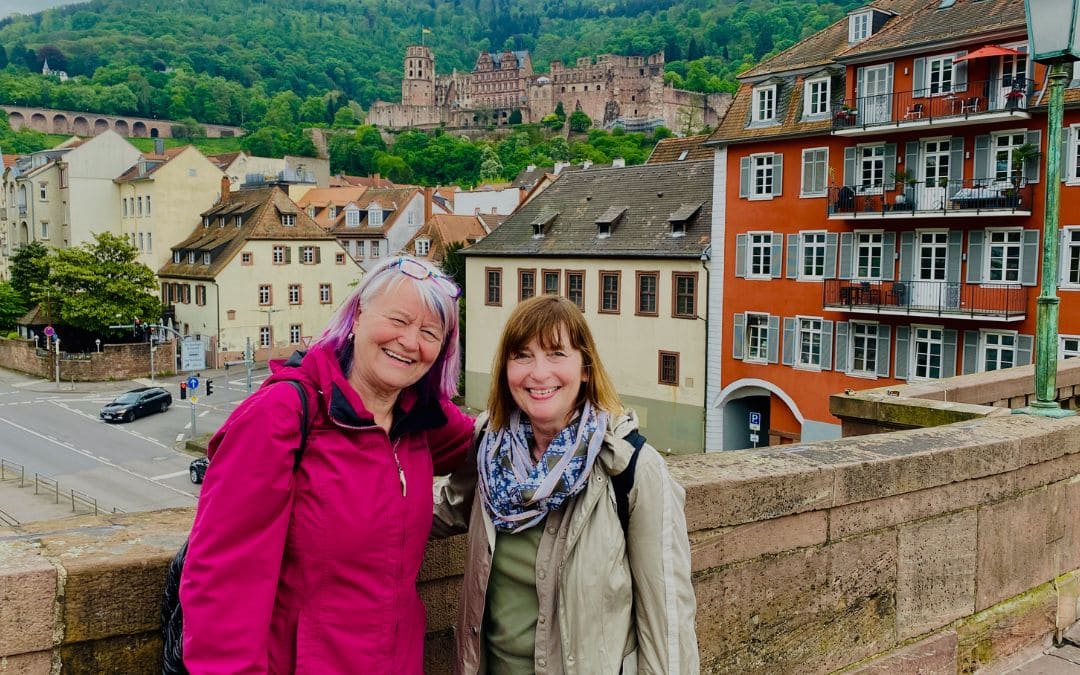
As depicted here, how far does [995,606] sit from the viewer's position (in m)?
5.36

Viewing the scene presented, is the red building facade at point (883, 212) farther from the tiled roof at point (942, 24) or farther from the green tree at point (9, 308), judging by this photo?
the green tree at point (9, 308)

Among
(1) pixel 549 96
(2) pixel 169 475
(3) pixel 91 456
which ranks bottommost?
(2) pixel 169 475

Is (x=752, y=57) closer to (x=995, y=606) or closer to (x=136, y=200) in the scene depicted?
(x=136, y=200)

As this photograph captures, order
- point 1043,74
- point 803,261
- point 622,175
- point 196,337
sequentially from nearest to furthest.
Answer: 1. point 1043,74
2. point 803,261
3. point 622,175
4. point 196,337

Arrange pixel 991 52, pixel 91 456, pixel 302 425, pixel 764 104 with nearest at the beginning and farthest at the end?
pixel 302 425 → pixel 991 52 → pixel 764 104 → pixel 91 456

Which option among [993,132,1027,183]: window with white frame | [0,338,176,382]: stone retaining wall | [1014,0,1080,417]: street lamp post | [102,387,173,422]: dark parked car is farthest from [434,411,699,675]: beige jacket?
[0,338,176,382]: stone retaining wall

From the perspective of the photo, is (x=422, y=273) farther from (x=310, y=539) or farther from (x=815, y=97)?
(x=815, y=97)

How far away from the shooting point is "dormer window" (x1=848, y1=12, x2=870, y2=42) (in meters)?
31.0

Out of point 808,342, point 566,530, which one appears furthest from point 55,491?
point 566,530

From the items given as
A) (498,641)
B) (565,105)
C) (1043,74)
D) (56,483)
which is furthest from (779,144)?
(565,105)

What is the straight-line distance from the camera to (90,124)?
170125 mm

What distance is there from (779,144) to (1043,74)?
26.7 feet

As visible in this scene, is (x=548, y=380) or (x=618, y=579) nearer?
(x=618, y=579)

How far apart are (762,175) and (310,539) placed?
104 feet
